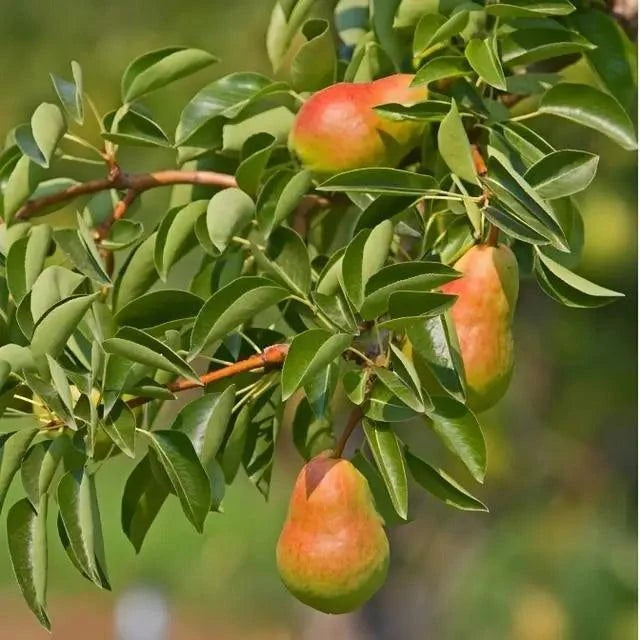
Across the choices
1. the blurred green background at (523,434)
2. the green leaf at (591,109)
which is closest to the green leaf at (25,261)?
the green leaf at (591,109)

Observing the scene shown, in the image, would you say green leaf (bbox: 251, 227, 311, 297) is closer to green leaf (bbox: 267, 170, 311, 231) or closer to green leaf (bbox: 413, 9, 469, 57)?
green leaf (bbox: 267, 170, 311, 231)

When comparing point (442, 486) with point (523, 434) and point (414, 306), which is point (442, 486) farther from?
point (523, 434)

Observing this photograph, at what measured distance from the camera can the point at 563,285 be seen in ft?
2.28

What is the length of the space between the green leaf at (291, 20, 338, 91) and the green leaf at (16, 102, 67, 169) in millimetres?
156

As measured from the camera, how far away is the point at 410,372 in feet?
2.02

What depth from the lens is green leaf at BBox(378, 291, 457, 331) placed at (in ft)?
1.99

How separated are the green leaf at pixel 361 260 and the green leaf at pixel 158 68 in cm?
22

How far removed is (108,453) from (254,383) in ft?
0.29

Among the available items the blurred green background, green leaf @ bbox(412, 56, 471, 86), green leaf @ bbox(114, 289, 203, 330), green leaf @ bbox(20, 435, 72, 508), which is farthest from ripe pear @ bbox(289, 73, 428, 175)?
the blurred green background

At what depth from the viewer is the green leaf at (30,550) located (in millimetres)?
636

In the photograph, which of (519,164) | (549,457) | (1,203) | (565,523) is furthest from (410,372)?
(565,523)

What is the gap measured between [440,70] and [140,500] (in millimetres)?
304

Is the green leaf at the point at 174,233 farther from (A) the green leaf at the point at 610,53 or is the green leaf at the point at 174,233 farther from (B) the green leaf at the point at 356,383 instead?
(A) the green leaf at the point at 610,53

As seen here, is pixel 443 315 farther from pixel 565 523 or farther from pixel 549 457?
pixel 565 523
